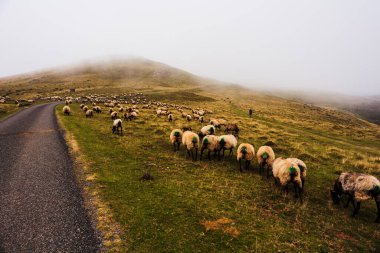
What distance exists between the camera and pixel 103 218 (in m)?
10.4

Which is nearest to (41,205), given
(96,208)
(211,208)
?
(96,208)

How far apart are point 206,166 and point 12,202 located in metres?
12.3

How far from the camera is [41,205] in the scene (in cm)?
1136

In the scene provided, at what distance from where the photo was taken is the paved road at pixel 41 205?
348 inches

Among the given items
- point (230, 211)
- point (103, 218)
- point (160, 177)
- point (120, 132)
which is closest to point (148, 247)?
point (103, 218)

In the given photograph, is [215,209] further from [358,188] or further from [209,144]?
[209,144]

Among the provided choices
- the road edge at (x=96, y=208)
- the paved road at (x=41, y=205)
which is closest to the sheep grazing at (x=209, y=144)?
the road edge at (x=96, y=208)

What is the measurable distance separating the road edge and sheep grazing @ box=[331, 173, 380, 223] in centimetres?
1201

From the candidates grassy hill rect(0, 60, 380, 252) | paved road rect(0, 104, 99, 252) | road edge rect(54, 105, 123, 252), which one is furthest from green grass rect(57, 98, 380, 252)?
paved road rect(0, 104, 99, 252)

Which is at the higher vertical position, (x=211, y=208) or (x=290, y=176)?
(x=290, y=176)

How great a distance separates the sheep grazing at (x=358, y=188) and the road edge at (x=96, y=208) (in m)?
12.0

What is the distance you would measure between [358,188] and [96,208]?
43.6ft

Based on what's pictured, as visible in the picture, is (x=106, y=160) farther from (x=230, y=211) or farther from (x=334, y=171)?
(x=334, y=171)

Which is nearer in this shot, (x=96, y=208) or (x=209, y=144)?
(x=96, y=208)
